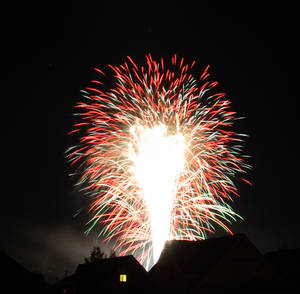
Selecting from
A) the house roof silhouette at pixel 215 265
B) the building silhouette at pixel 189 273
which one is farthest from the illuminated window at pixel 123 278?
the house roof silhouette at pixel 215 265

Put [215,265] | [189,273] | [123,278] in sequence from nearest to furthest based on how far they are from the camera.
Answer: [215,265] < [189,273] < [123,278]

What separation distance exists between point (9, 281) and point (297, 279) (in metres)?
22.4

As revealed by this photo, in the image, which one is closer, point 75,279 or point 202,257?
point 202,257

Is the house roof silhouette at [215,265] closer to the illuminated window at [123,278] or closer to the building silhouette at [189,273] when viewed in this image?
the building silhouette at [189,273]

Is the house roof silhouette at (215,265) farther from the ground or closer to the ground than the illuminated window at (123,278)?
farther from the ground

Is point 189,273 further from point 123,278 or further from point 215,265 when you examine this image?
point 123,278

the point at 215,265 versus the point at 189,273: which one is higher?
the point at 215,265

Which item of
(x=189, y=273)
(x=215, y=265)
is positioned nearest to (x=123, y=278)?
(x=189, y=273)

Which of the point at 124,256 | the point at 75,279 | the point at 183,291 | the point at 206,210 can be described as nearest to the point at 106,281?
the point at 124,256

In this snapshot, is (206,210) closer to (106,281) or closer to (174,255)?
(174,255)

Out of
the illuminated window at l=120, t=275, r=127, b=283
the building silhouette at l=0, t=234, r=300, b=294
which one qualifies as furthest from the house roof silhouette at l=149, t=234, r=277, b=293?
the illuminated window at l=120, t=275, r=127, b=283

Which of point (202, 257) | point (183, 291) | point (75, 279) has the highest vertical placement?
point (202, 257)

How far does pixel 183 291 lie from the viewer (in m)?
23.7

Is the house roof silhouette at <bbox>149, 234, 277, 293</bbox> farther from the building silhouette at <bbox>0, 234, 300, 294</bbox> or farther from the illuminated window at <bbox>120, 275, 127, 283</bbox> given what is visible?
the illuminated window at <bbox>120, 275, 127, 283</bbox>
